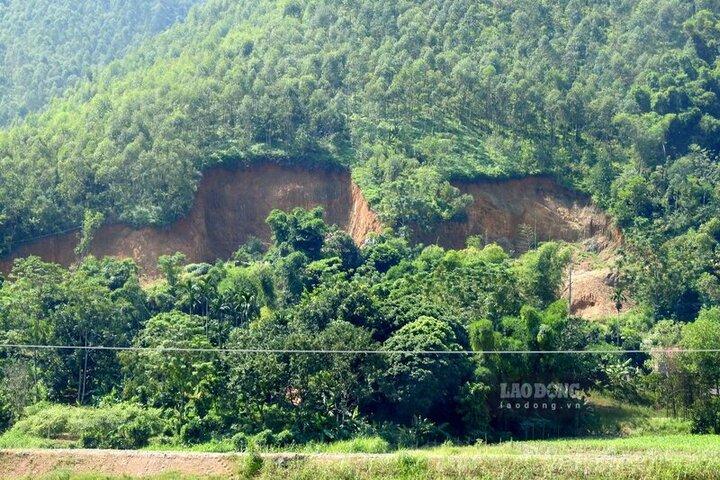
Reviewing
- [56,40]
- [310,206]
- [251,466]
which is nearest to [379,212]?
[310,206]

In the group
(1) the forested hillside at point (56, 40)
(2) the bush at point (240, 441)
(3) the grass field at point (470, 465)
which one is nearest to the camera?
(3) the grass field at point (470, 465)

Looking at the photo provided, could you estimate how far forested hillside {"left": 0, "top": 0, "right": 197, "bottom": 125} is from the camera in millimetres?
107938

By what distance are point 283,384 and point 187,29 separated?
57141 mm

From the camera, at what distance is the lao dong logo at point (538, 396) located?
47.4m

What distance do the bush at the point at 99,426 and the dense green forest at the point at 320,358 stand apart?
5cm

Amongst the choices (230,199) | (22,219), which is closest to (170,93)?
(230,199)

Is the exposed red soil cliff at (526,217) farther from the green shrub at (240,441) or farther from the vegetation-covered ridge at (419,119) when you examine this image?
the green shrub at (240,441)

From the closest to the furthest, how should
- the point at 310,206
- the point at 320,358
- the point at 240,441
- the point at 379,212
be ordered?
the point at 240,441
the point at 320,358
the point at 379,212
the point at 310,206

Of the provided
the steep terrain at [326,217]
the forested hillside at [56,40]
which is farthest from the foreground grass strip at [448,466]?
the forested hillside at [56,40]

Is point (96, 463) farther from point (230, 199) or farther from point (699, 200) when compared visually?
point (699, 200)

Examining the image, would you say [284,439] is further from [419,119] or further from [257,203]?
[419,119]

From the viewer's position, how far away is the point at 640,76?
77.2 m

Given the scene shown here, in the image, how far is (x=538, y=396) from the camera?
4791 centimetres

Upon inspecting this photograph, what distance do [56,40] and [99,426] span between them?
259ft
